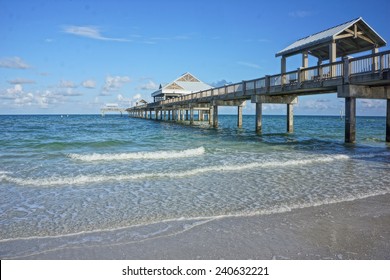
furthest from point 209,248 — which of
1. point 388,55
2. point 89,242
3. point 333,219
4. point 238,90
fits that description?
point 238,90

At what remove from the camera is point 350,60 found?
13977 mm

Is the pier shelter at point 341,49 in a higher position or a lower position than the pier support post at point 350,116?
higher

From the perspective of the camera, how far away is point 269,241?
4133 millimetres

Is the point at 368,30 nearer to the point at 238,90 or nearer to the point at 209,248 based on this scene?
the point at 238,90

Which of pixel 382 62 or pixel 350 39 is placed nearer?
pixel 382 62

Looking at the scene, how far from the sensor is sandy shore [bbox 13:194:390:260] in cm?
372

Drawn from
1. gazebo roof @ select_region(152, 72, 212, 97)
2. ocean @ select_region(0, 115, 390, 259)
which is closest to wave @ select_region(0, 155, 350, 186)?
ocean @ select_region(0, 115, 390, 259)

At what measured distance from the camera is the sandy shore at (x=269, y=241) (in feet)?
12.2

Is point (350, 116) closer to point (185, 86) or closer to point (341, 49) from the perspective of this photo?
point (341, 49)

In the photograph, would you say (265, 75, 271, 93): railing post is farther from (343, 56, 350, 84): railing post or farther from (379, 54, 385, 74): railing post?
(379, 54, 385, 74): railing post

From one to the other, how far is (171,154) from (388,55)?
9.35m

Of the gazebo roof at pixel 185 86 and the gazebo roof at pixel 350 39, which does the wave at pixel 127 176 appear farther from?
the gazebo roof at pixel 185 86

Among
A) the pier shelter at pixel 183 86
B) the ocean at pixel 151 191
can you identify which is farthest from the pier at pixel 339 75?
the pier shelter at pixel 183 86

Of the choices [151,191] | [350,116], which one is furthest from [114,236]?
[350,116]
